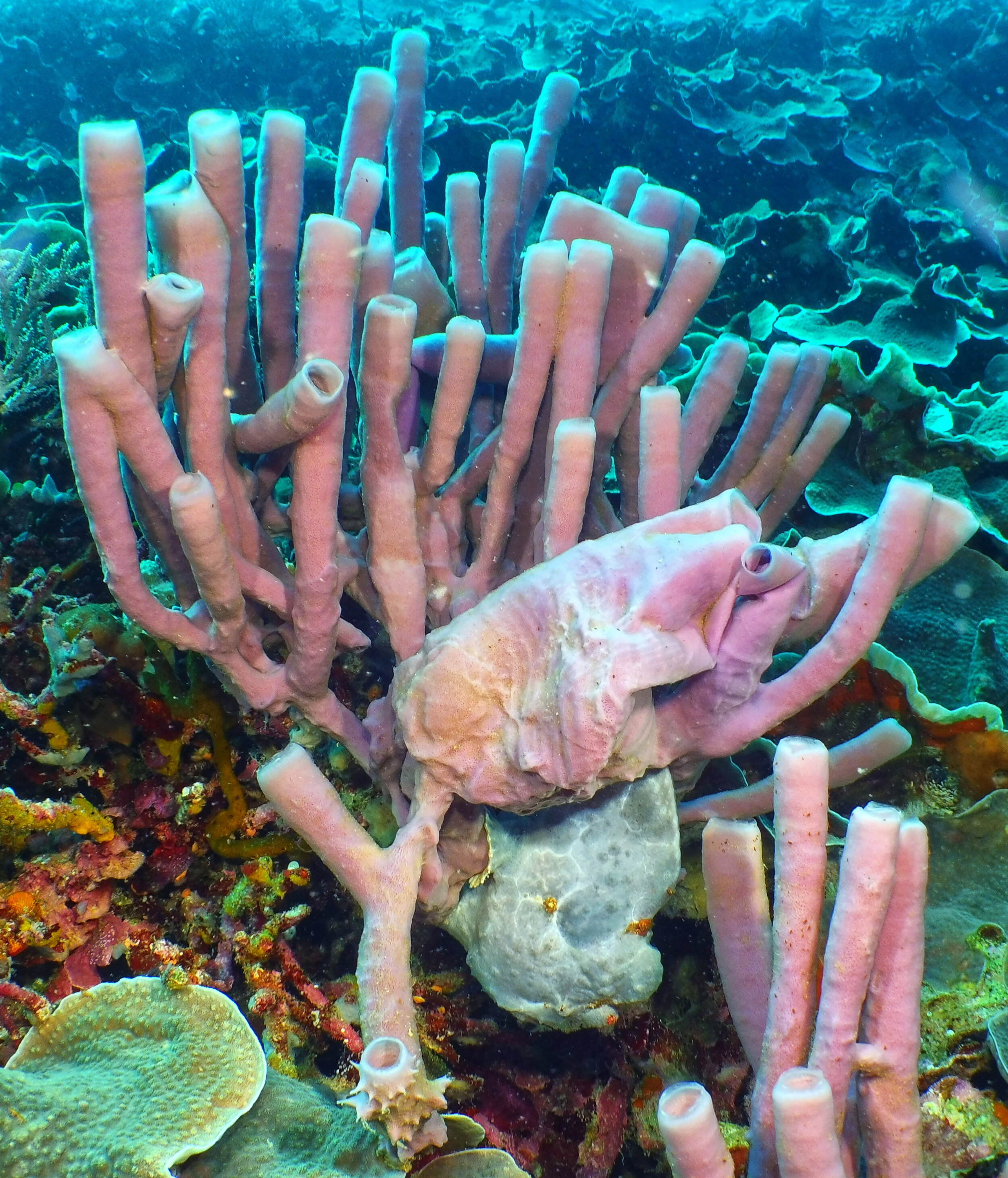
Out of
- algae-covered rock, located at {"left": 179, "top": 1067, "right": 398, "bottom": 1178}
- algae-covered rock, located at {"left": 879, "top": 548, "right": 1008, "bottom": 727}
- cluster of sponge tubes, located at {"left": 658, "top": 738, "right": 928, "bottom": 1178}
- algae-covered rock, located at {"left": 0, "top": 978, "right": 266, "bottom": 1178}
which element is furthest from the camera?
algae-covered rock, located at {"left": 879, "top": 548, "right": 1008, "bottom": 727}

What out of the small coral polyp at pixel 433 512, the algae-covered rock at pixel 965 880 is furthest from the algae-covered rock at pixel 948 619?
the small coral polyp at pixel 433 512

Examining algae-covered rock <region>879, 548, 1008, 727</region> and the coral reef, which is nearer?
the coral reef

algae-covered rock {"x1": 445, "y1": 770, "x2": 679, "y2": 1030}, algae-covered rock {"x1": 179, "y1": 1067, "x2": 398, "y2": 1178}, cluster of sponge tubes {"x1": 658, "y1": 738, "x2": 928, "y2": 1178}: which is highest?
cluster of sponge tubes {"x1": 658, "y1": 738, "x2": 928, "y2": 1178}

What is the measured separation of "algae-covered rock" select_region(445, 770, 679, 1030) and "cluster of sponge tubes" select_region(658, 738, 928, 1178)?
333mm

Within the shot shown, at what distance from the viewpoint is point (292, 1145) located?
144 centimetres

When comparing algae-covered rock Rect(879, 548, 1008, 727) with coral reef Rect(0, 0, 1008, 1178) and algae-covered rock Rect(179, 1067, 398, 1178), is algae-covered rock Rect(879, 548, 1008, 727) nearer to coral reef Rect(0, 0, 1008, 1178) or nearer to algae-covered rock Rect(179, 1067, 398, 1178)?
coral reef Rect(0, 0, 1008, 1178)

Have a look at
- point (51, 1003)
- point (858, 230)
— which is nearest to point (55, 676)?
point (51, 1003)

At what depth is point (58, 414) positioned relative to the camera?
2811 millimetres

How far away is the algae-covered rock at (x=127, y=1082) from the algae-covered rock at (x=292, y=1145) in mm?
100

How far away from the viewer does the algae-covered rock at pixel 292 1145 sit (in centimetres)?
138

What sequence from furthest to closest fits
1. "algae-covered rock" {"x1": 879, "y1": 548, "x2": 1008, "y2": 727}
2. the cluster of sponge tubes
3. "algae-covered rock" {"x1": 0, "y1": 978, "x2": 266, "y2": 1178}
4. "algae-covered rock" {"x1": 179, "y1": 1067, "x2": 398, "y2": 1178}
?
1. "algae-covered rock" {"x1": 879, "y1": 548, "x2": 1008, "y2": 727}
2. "algae-covered rock" {"x1": 179, "y1": 1067, "x2": 398, "y2": 1178}
3. "algae-covered rock" {"x1": 0, "y1": 978, "x2": 266, "y2": 1178}
4. the cluster of sponge tubes

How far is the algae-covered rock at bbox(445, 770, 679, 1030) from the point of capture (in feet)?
4.95

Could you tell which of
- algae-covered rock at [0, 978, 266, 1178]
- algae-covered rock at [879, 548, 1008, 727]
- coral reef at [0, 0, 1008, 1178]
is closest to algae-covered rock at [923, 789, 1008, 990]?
coral reef at [0, 0, 1008, 1178]

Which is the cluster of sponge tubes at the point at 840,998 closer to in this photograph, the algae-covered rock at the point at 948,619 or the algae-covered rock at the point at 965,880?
the algae-covered rock at the point at 965,880
